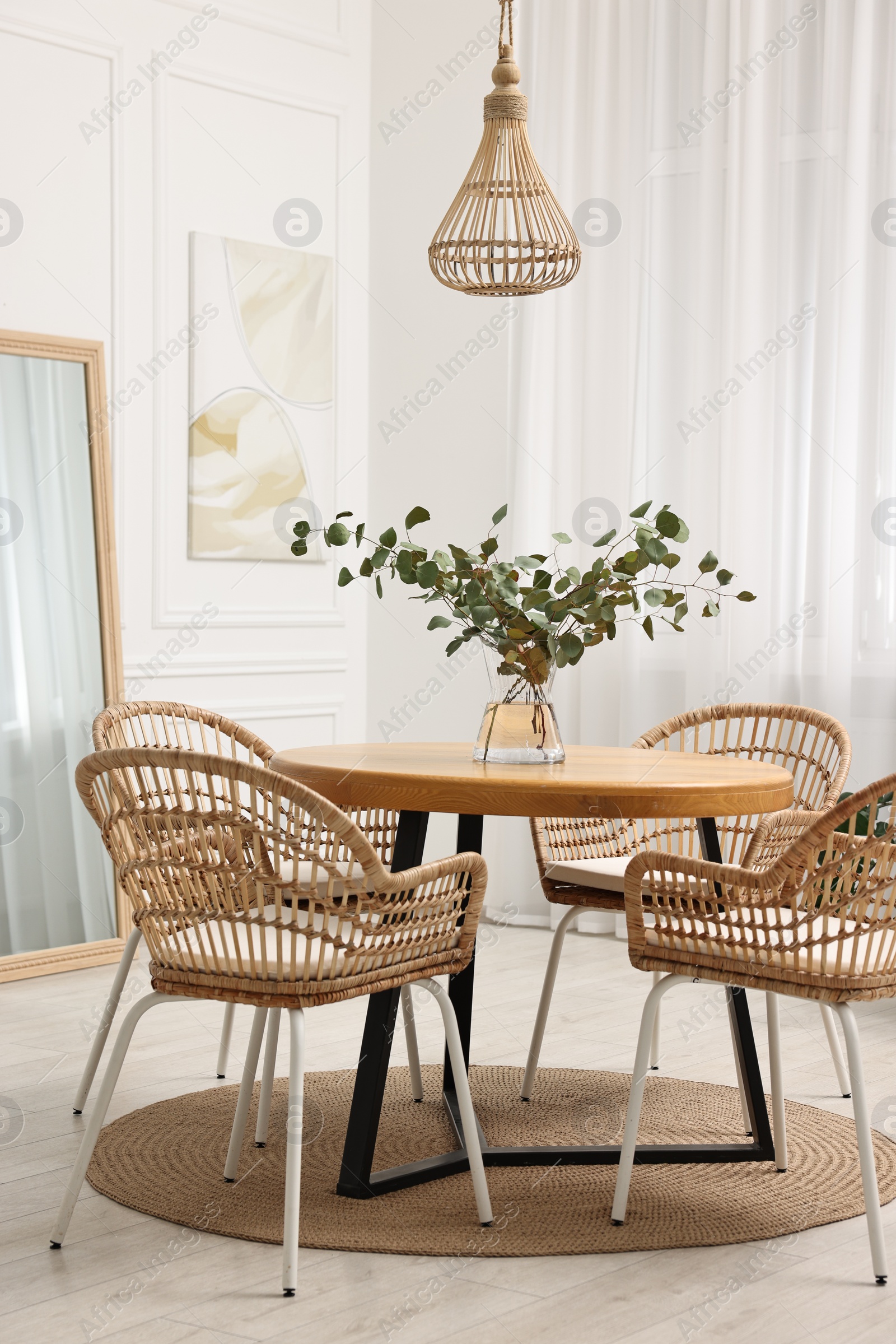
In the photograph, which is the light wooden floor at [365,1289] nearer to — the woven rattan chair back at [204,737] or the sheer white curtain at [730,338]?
the woven rattan chair back at [204,737]

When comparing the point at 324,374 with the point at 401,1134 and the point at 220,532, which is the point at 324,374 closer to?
the point at 220,532

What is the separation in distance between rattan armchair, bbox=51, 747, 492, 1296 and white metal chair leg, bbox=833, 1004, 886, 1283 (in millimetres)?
585

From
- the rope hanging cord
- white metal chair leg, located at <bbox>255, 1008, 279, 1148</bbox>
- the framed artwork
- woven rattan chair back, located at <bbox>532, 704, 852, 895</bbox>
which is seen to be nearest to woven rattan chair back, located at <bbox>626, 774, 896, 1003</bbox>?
woven rattan chair back, located at <bbox>532, 704, 852, 895</bbox>

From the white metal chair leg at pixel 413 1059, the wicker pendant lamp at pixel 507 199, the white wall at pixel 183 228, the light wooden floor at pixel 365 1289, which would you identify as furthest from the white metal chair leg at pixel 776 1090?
the white wall at pixel 183 228

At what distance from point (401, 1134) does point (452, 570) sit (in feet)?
3.50

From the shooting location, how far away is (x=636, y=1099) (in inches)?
91.6

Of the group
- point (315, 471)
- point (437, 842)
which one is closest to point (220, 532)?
point (315, 471)

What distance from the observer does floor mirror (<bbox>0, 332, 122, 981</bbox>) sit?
13.6 ft

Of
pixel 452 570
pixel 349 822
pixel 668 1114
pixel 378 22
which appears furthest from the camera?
pixel 378 22

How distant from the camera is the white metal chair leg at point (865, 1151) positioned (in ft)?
7.14

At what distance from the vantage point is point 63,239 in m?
4.31

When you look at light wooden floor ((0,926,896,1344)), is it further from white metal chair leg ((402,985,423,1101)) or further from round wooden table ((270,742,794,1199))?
white metal chair leg ((402,985,423,1101))

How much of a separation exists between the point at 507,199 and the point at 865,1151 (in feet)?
6.16

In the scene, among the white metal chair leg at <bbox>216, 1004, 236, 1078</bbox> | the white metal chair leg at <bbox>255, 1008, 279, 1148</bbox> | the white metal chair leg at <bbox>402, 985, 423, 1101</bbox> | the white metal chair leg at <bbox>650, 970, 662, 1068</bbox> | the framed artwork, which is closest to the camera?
the white metal chair leg at <bbox>255, 1008, 279, 1148</bbox>
